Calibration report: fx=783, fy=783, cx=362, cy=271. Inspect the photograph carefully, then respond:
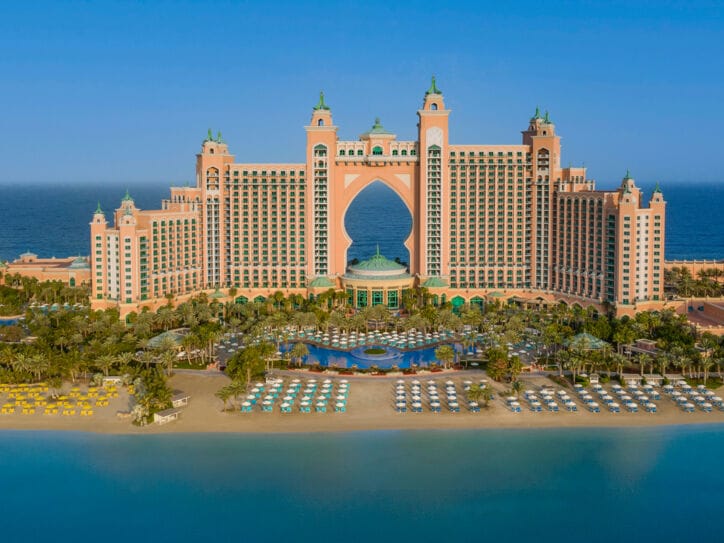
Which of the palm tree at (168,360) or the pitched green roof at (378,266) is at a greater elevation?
the pitched green roof at (378,266)

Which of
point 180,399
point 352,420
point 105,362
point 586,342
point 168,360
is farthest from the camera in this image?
point 586,342

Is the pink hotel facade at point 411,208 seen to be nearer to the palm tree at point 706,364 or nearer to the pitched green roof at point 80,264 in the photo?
the pitched green roof at point 80,264

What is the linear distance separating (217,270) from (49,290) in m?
23.5

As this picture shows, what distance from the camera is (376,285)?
109562mm

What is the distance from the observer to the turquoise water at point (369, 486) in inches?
1959

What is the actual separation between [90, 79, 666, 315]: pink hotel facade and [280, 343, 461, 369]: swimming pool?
825 inches

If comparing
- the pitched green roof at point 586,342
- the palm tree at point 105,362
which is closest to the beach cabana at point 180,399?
the palm tree at point 105,362

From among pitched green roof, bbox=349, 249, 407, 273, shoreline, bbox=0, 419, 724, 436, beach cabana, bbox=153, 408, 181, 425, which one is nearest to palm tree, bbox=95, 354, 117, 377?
shoreline, bbox=0, 419, 724, 436

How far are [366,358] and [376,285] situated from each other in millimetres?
23892

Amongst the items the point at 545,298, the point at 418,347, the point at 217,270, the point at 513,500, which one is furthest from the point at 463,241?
the point at 513,500

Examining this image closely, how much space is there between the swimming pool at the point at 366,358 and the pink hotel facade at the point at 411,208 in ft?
68.8

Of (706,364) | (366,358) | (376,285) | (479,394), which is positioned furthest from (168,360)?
(706,364)

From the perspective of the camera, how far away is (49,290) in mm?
110500

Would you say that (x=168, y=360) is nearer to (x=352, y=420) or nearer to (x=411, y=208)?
(x=352, y=420)
